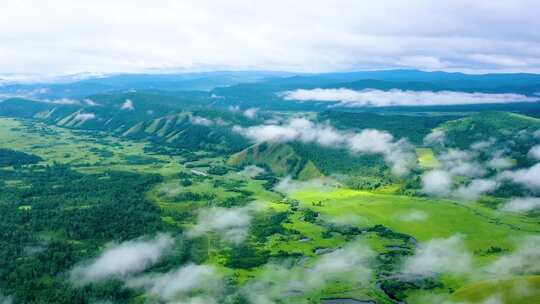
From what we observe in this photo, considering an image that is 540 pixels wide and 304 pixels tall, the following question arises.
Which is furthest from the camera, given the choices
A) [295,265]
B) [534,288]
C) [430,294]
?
[295,265]

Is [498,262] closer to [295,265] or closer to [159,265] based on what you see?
[295,265]

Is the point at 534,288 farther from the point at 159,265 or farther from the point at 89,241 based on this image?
the point at 89,241

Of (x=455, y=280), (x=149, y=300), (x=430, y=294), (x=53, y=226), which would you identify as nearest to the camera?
(x=149, y=300)

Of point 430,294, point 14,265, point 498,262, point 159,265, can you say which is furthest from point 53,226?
point 498,262

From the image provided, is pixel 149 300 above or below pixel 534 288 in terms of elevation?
below

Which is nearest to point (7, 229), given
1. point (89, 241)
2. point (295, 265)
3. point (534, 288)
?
point (89, 241)

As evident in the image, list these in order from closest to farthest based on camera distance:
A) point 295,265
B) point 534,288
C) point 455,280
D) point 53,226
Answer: point 534,288
point 455,280
point 295,265
point 53,226

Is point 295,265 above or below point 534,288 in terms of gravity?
below

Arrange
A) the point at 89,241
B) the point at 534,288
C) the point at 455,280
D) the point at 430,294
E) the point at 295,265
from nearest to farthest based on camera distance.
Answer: the point at 534,288, the point at 430,294, the point at 455,280, the point at 295,265, the point at 89,241

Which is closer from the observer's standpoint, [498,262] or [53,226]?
[498,262]
